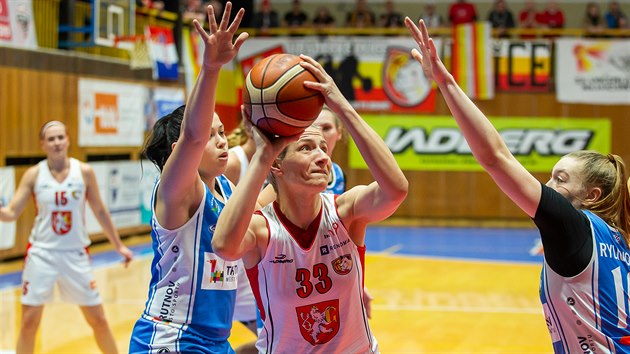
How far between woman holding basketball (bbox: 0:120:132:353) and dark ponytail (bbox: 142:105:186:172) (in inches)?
103

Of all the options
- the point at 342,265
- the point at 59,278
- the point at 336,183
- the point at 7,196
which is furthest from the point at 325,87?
the point at 7,196

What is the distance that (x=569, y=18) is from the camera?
2044 cm

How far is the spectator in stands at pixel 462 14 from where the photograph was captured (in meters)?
18.2

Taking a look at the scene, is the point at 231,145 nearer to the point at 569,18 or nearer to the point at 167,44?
the point at 167,44

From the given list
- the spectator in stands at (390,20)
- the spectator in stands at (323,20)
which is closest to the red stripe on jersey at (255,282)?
the spectator in stands at (390,20)

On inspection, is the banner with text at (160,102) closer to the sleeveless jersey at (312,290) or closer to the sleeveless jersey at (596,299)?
the sleeveless jersey at (312,290)

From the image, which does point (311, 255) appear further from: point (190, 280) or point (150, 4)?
point (150, 4)

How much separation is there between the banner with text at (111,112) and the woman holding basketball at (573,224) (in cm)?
1075

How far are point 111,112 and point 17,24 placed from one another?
2689 millimetres

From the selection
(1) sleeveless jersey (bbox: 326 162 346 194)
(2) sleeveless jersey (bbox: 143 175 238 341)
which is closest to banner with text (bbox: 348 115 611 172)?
(1) sleeveless jersey (bbox: 326 162 346 194)

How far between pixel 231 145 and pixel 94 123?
325 inches

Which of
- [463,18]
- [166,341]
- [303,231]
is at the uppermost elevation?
[463,18]

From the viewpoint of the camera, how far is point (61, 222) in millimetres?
6602

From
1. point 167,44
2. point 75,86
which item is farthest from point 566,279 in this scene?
point 167,44
